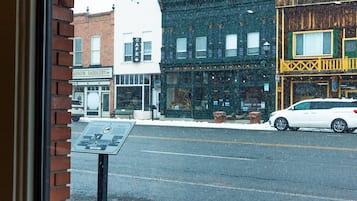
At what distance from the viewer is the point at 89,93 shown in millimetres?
1158

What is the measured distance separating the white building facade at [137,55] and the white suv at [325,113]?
356mm

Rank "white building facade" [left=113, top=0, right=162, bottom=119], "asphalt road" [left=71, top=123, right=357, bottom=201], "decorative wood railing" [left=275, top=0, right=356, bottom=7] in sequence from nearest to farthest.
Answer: "decorative wood railing" [left=275, top=0, right=356, bottom=7] → "white building facade" [left=113, top=0, right=162, bottom=119] → "asphalt road" [left=71, top=123, right=357, bottom=201]

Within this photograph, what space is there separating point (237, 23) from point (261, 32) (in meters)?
0.08

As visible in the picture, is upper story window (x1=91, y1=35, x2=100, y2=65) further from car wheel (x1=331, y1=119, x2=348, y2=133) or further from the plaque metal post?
car wheel (x1=331, y1=119, x2=348, y2=133)

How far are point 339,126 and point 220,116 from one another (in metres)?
0.32

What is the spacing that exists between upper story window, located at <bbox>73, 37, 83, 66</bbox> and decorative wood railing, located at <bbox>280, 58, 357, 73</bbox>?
22.0 inches

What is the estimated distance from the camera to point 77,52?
45.6 inches

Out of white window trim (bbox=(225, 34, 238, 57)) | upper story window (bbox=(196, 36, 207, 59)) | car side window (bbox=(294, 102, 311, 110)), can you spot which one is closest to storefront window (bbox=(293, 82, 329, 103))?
car side window (bbox=(294, 102, 311, 110))

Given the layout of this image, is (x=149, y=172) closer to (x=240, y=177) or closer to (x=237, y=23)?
(x=240, y=177)

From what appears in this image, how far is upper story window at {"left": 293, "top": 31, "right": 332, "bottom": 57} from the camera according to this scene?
3.31 ft

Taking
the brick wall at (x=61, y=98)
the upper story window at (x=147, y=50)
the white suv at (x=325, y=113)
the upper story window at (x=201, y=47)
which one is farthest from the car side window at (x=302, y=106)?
the brick wall at (x=61, y=98)

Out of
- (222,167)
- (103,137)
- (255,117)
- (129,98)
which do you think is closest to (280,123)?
(255,117)

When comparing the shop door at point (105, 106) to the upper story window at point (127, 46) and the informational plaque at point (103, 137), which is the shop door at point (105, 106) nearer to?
the informational plaque at point (103, 137)

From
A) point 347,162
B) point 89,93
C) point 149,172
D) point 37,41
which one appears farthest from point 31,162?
point 149,172
